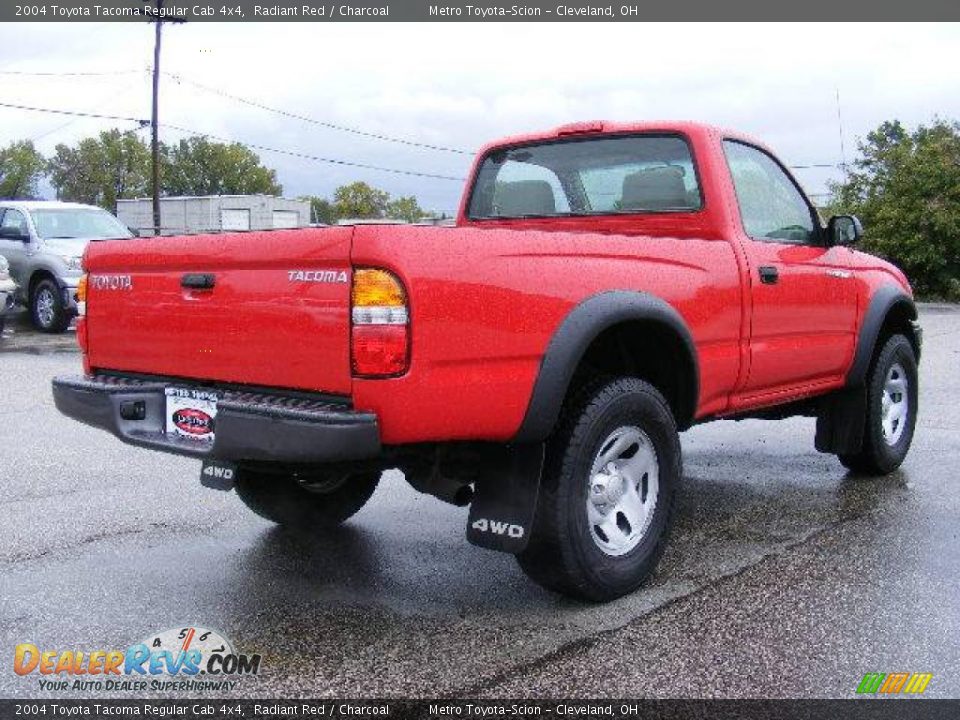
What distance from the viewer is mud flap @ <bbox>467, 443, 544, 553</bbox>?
3475 mm

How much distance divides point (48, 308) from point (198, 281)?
13.0 meters

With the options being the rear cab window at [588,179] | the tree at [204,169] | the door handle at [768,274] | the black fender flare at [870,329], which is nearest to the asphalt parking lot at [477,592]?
the black fender flare at [870,329]

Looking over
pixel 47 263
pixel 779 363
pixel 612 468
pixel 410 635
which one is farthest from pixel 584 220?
pixel 47 263

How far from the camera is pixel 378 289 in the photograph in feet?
10.1

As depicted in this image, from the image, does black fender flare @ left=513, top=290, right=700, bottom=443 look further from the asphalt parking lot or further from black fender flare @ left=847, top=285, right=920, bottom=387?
black fender flare @ left=847, top=285, right=920, bottom=387

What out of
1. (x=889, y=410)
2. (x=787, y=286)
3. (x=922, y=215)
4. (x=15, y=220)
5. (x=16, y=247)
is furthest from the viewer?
(x=922, y=215)

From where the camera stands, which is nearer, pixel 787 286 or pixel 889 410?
pixel 787 286

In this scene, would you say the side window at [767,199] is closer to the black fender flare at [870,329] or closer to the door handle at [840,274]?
the door handle at [840,274]

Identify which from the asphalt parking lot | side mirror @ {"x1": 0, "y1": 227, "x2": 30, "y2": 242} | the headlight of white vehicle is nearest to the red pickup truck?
the asphalt parking lot

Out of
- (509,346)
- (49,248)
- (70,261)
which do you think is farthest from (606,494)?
(49,248)

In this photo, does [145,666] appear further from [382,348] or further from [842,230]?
[842,230]

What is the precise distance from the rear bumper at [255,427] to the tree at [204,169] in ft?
289

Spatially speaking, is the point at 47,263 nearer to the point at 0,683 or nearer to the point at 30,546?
the point at 30,546

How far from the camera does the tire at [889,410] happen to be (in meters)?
5.80
